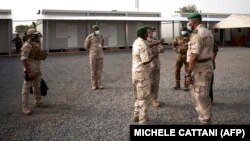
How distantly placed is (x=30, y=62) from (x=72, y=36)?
62.7 ft

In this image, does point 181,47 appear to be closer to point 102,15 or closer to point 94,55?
point 94,55

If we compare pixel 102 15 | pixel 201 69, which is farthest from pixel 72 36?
pixel 201 69

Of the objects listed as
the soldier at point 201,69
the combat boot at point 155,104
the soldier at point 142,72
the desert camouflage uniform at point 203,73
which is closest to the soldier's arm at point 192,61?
the soldier at point 201,69

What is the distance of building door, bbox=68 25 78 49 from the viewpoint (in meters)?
25.6

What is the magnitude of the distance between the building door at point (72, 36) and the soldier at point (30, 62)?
18.6m

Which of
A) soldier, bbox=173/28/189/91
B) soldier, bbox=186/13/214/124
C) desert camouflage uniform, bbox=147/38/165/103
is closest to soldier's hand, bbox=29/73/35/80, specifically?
desert camouflage uniform, bbox=147/38/165/103

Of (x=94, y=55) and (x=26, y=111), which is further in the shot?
(x=94, y=55)

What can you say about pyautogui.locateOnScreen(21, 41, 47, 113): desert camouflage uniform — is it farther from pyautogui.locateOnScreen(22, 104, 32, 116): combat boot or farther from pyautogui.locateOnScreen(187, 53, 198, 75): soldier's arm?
pyautogui.locateOnScreen(187, 53, 198, 75): soldier's arm

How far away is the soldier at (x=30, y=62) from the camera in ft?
22.0

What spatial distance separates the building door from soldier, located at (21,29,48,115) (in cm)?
1865

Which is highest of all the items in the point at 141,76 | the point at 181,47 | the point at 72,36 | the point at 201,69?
the point at 72,36

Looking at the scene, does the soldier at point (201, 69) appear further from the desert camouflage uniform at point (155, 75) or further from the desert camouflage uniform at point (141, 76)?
the desert camouflage uniform at point (155, 75)

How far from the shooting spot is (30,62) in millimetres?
6926

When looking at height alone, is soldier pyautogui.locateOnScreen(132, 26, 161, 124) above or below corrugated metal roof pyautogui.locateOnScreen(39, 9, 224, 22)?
below
